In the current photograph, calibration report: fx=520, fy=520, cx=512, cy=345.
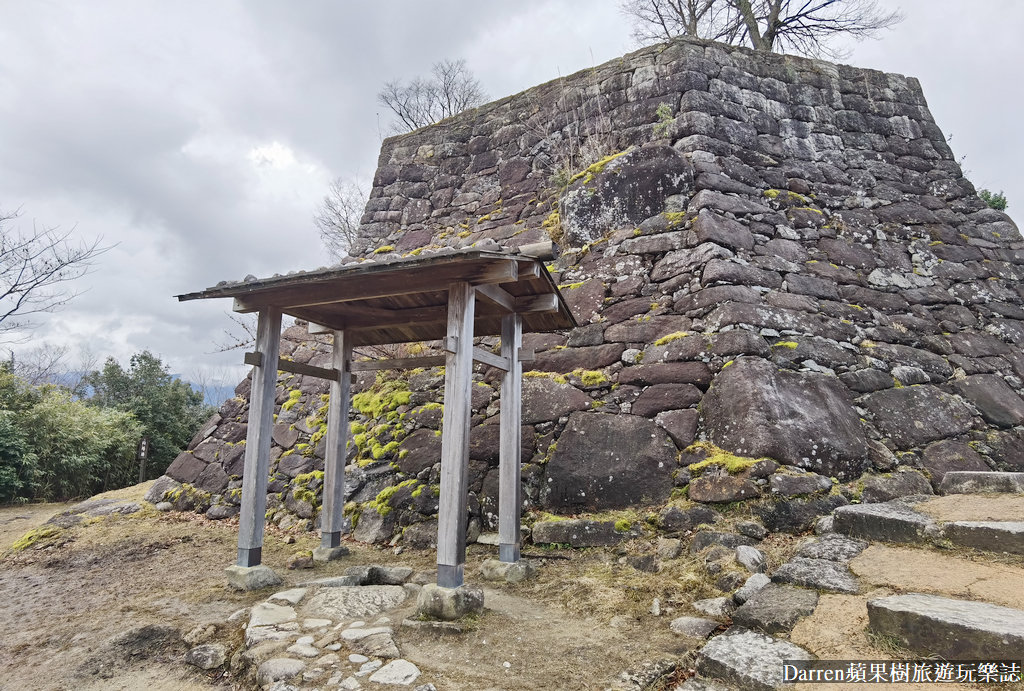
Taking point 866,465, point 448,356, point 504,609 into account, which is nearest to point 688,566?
point 504,609

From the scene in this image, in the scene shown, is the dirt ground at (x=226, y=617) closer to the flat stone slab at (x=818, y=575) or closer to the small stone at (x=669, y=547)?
the small stone at (x=669, y=547)

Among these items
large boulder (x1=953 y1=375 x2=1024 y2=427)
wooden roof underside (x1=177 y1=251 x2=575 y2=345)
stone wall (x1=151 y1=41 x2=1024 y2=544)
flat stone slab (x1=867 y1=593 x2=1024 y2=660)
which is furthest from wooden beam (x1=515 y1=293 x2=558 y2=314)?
large boulder (x1=953 y1=375 x2=1024 y2=427)

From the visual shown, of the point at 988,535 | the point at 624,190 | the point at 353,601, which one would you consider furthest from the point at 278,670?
the point at 624,190

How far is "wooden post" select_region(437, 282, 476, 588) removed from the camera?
3553 mm

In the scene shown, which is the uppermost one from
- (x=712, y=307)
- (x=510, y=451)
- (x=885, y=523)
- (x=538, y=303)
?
(x=712, y=307)

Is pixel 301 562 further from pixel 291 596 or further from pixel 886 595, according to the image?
pixel 886 595

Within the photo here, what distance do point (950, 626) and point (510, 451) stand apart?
3065 mm

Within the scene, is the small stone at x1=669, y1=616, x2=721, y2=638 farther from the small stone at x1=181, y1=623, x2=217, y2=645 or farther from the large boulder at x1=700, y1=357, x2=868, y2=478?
the small stone at x1=181, y1=623, x2=217, y2=645

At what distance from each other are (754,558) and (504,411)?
2.24 m

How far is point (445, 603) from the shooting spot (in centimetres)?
329

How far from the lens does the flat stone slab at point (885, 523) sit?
333 centimetres

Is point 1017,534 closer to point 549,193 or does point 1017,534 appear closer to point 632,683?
point 632,683

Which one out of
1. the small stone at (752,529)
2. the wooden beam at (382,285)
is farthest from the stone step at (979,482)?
the wooden beam at (382,285)

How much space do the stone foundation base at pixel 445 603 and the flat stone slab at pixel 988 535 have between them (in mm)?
3011
